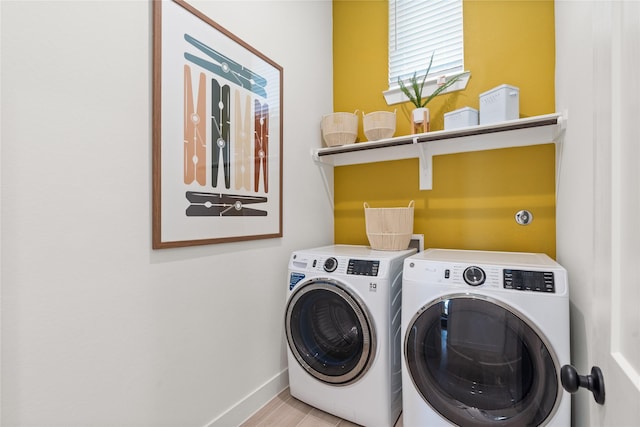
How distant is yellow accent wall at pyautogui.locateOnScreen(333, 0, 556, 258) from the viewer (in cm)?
179

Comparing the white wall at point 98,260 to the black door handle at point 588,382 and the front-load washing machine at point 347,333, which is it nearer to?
the front-load washing machine at point 347,333

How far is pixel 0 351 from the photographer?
86 cm

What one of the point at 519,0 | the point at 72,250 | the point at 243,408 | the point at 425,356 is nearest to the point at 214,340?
the point at 243,408

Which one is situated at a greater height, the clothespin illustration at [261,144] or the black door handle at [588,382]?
the clothespin illustration at [261,144]

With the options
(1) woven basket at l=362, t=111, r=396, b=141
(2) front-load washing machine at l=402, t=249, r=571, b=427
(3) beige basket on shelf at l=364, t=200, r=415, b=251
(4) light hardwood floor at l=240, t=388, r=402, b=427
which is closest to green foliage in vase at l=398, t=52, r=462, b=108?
(1) woven basket at l=362, t=111, r=396, b=141

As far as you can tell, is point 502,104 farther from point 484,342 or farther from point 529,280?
point 484,342

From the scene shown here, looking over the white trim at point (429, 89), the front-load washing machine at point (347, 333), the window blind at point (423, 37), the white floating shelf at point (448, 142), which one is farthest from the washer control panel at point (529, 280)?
→ the window blind at point (423, 37)

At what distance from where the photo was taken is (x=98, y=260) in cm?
106

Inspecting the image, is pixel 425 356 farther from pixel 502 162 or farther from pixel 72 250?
pixel 72 250

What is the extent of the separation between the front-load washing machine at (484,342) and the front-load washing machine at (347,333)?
0.41ft

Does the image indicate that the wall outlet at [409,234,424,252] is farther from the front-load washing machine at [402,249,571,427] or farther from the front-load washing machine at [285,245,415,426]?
the front-load washing machine at [402,249,571,427]

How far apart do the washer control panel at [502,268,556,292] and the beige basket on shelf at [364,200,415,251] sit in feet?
2.13

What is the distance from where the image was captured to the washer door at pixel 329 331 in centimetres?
156

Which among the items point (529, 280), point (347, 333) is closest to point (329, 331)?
point (347, 333)
